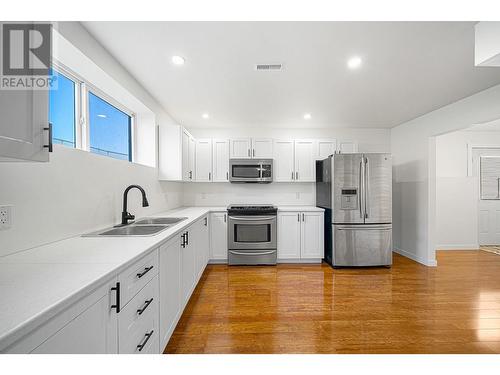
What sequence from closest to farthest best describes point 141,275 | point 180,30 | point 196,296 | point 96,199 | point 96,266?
point 96,266, point 141,275, point 180,30, point 96,199, point 196,296

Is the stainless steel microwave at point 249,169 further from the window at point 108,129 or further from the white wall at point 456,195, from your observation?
the white wall at point 456,195

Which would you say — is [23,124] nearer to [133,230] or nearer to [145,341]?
[145,341]

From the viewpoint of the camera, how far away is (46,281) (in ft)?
2.99

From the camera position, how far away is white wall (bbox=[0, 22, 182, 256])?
1281 millimetres

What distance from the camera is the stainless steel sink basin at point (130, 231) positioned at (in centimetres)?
182

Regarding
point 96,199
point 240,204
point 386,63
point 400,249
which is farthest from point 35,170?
point 400,249

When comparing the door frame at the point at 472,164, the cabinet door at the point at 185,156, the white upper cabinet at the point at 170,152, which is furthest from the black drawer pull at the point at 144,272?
the door frame at the point at 472,164

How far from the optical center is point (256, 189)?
15.5 ft

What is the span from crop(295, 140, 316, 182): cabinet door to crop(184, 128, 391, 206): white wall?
0.98 ft

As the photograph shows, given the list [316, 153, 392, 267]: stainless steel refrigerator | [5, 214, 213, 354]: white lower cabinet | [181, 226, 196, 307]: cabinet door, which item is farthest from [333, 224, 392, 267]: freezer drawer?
[5, 214, 213, 354]: white lower cabinet

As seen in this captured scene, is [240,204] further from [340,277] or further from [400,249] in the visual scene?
[400,249]

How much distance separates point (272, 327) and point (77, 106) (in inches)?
103

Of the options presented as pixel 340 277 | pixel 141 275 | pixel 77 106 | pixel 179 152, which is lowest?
pixel 340 277

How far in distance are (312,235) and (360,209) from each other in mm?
862
